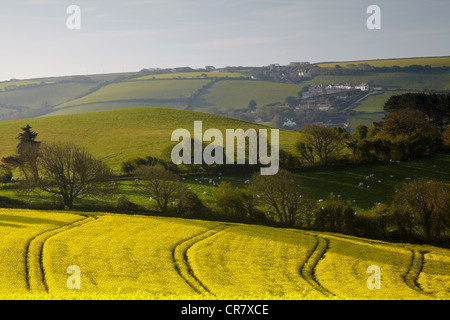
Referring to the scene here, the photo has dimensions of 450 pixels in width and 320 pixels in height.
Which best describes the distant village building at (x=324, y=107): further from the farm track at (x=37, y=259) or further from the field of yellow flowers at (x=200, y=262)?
the farm track at (x=37, y=259)

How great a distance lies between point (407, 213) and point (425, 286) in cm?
1721

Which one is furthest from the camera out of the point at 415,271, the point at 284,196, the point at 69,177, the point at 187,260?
the point at 69,177

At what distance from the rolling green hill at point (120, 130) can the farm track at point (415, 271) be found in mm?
53853

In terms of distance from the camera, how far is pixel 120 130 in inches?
4281

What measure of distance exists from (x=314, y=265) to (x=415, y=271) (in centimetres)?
685

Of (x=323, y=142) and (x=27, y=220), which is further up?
(x=323, y=142)

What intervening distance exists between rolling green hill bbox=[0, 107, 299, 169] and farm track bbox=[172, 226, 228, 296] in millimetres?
42751

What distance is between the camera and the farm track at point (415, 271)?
2567 cm

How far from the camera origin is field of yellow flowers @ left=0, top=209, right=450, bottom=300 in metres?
22.6

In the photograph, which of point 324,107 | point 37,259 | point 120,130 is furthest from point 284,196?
point 324,107

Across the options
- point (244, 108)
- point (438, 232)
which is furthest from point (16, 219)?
point (244, 108)

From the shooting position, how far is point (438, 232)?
134 feet

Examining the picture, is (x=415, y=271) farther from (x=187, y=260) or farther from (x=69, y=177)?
(x=69, y=177)
